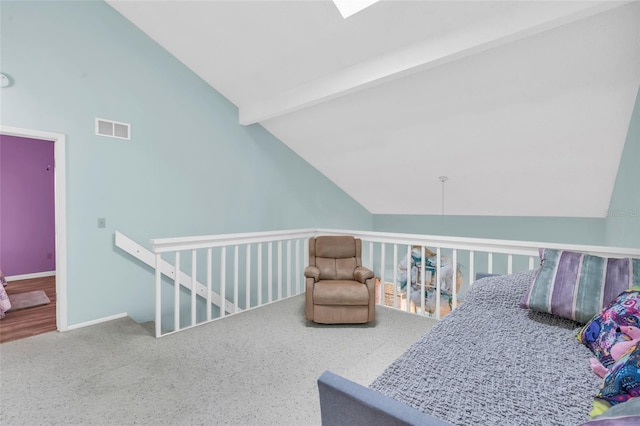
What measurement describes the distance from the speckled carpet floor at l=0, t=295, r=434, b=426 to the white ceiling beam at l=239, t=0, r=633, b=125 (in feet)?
8.03

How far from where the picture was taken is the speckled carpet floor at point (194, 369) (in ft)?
5.29

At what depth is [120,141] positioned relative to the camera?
3.24 meters

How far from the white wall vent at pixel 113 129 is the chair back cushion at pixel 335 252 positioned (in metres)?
2.48

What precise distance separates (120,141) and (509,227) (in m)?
6.05

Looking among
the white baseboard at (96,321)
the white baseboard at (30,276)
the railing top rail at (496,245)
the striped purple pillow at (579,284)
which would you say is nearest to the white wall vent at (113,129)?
the white baseboard at (96,321)

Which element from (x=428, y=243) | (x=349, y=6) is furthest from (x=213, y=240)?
(x=349, y=6)

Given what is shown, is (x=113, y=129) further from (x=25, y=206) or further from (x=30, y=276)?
(x=30, y=276)

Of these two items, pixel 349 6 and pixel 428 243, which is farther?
pixel 428 243

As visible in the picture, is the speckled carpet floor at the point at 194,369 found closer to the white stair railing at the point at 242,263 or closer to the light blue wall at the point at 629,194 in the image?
the white stair railing at the point at 242,263

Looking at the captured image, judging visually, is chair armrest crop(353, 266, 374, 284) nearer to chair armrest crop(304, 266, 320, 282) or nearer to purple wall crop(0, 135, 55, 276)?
chair armrest crop(304, 266, 320, 282)

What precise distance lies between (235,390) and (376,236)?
2157mm

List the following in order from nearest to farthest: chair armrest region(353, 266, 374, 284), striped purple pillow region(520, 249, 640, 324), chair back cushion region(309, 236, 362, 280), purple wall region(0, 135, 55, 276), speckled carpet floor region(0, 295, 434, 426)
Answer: striped purple pillow region(520, 249, 640, 324)
speckled carpet floor region(0, 295, 434, 426)
chair armrest region(353, 266, 374, 284)
chair back cushion region(309, 236, 362, 280)
purple wall region(0, 135, 55, 276)

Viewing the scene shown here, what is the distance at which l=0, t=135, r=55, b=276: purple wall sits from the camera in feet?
15.7

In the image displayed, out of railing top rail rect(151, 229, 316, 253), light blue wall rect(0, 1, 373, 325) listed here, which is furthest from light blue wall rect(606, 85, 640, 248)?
light blue wall rect(0, 1, 373, 325)
